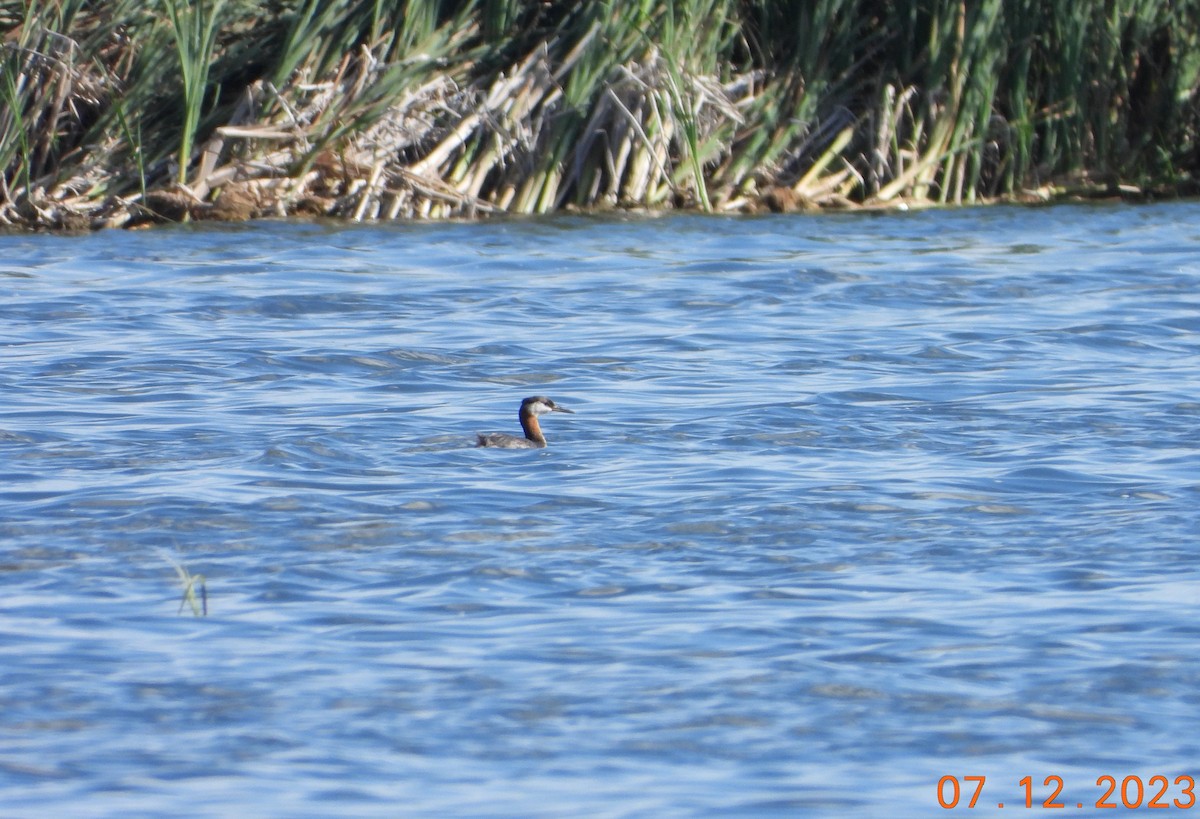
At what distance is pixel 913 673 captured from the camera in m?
4.36

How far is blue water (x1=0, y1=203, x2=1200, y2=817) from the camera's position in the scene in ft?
12.8

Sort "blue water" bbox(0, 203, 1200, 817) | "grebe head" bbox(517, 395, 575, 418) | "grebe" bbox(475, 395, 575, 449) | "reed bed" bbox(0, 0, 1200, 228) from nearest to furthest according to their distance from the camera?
1. "blue water" bbox(0, 203, 1200, 817)
2. "grebe" bbox(475, 395, 575, 449)
3. "grebe head" bbox(517, 395, 575, 418)
4. "reed bed" bbox(0, 0, 1200, 228)

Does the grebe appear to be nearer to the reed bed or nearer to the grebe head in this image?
the grebe head

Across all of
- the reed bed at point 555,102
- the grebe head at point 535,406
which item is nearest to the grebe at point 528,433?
the grebe head at point 535,406

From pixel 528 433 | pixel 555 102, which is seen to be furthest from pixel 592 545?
pixel 555 102

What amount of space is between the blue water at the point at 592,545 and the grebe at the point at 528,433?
0.09 metres

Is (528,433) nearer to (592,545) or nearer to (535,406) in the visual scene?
(535,406)

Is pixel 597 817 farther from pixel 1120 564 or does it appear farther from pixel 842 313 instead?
pixel 842 313

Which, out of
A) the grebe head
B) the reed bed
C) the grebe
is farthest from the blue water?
the reed bed

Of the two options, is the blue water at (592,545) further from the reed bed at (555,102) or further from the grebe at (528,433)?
the reed bed at (555,102)

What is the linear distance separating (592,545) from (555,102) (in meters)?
8.02

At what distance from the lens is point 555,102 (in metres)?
13.1

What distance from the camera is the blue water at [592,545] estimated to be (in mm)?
3900

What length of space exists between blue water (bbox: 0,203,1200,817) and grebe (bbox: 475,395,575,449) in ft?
0.31
